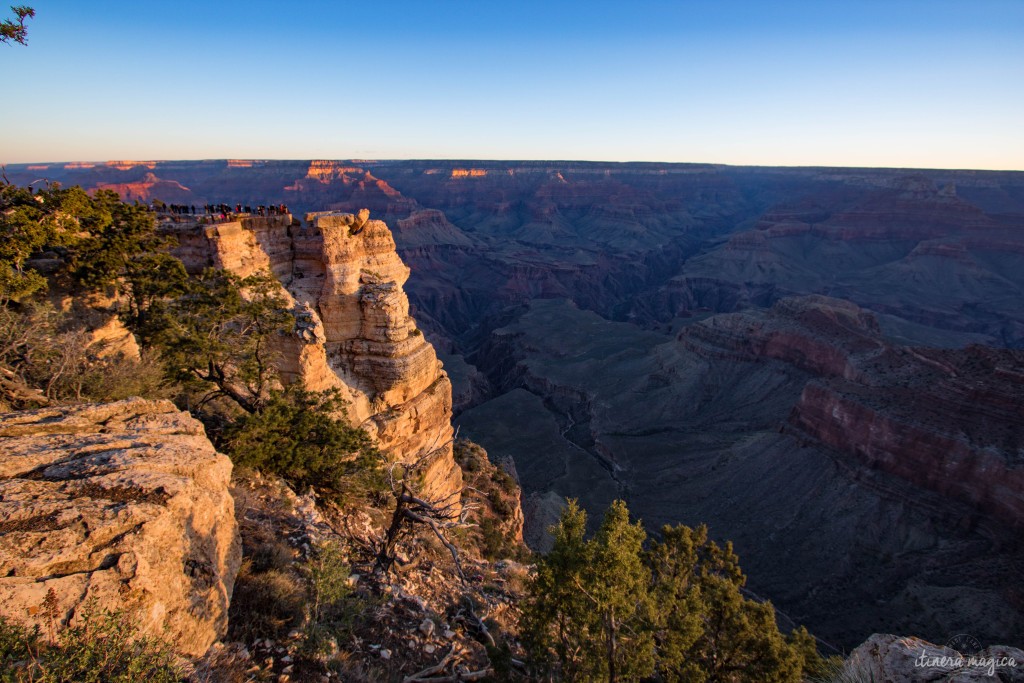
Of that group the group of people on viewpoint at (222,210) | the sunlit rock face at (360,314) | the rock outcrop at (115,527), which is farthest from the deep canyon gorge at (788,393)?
the rock outcrop at (115,527)

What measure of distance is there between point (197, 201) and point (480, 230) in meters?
90.9

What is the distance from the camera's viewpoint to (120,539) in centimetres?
525

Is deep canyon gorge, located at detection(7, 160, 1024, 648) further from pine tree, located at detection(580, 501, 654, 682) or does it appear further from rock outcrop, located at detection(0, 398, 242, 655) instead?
pine tree, located at detection(580, 501, 654, 682)

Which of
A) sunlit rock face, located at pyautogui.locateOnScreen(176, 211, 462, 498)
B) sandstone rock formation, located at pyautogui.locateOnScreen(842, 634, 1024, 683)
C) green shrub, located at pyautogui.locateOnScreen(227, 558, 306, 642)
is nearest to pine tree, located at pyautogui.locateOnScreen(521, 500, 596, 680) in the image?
green shrub, located at pyautogui.locateOnScreen(227, 558, 306, 642)

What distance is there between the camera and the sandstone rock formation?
6.49m

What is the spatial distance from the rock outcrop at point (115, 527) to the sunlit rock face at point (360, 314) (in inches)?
394

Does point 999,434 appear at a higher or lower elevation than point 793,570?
higher

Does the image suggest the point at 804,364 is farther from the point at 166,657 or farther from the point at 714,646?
the point at 166,657

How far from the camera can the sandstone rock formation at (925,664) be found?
6.49m

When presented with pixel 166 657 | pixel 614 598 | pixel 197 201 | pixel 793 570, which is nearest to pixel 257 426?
pixel 166 657

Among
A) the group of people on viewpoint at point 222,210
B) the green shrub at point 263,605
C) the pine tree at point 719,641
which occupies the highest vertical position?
the group of people on viewpoint at point 222,210

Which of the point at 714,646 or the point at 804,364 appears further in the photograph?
the point at 804,364

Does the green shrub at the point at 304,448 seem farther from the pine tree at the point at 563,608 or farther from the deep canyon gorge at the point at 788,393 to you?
the pine tree at the point at 563,608

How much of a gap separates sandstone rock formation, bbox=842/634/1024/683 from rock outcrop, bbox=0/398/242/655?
31.0 ft
